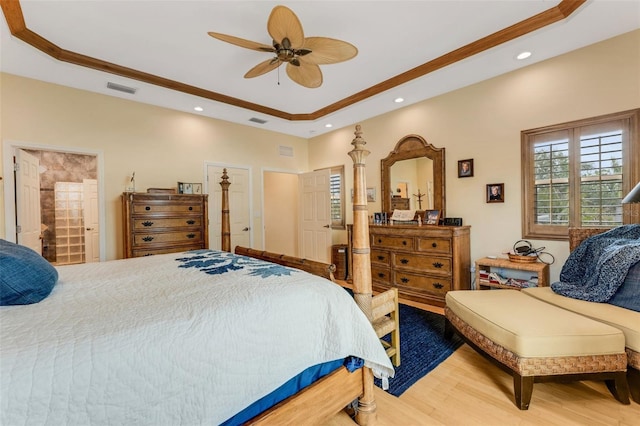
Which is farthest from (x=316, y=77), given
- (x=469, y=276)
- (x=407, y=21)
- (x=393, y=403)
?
(x=469, y=276)

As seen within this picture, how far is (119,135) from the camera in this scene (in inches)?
143

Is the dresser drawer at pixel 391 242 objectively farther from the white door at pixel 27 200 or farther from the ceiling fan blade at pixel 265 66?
the white door at pixel 27 200

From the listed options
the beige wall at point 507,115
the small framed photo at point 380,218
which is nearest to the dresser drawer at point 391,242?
the small framed photo at point 380,218

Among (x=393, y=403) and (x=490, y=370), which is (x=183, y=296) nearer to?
(x=393, y=403)

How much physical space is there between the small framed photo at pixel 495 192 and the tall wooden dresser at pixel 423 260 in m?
0.47

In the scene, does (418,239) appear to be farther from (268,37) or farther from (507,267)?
(268,37)

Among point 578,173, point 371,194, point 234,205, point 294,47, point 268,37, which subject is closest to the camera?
point 294,47

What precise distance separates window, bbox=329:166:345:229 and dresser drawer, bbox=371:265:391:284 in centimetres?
134

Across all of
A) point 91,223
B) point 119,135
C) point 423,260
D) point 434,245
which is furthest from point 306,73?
point 91,223

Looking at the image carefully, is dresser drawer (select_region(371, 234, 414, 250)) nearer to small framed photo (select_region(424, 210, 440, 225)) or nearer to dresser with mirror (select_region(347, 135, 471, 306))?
dresser with mirror (select_region(347, 135, 471, 306))

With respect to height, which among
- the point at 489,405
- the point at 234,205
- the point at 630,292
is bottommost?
the point at 489,405

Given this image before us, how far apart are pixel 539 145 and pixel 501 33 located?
4.18ft

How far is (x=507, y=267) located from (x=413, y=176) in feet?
5.63

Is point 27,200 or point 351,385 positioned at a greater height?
point 27,200
